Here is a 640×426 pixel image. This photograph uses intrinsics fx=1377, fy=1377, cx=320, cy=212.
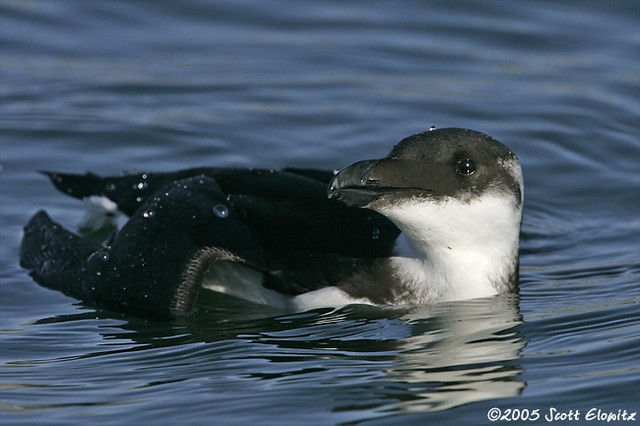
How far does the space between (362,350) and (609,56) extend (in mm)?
6642

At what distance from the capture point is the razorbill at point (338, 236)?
6.95 metres

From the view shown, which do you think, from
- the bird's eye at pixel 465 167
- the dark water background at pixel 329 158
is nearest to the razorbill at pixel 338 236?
the bird's eye at pixel 465 167

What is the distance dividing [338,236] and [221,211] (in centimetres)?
65

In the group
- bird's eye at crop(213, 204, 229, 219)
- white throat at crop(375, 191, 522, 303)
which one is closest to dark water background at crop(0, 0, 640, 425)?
white throat at crop(375, 191, 522, 303)

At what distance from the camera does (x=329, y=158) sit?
10500 mm

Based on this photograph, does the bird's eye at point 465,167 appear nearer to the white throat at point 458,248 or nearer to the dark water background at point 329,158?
the white throat at point 458,248

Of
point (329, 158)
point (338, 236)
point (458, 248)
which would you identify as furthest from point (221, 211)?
point (329, 158)

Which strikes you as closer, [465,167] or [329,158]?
[465,167]

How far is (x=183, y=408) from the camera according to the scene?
6.01m

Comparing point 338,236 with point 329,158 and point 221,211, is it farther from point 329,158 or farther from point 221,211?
point 329,158

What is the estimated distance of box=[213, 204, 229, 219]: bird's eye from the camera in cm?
742

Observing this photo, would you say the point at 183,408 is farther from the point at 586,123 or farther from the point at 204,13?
the point at 204,13

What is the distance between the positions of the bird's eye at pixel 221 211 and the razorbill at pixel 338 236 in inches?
0.4

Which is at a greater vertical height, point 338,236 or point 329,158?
point 329,158
